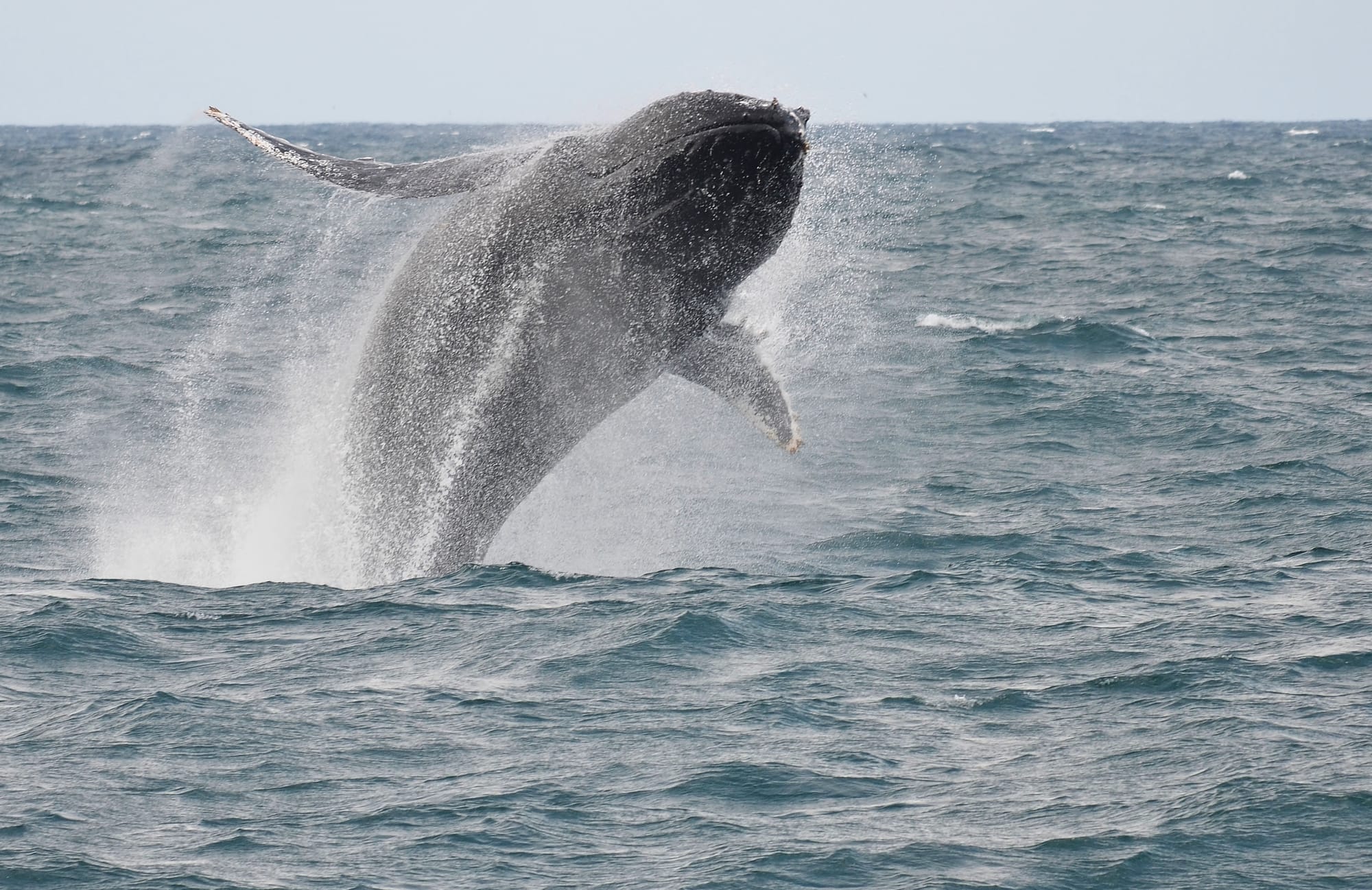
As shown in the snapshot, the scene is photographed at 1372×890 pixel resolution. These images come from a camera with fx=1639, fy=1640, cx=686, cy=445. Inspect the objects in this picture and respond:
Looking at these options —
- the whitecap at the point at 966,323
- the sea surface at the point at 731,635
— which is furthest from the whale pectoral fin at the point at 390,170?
the whitecap at the point at 966,323

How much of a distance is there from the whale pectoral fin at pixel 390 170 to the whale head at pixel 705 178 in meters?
0.96

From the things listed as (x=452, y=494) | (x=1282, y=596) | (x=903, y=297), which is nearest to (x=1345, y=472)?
(x=1282, y=596)

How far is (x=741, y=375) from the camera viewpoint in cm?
1373

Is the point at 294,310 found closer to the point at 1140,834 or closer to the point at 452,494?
the point at 452,494

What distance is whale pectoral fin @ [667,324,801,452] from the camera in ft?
44.6

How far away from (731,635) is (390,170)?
15.6ft

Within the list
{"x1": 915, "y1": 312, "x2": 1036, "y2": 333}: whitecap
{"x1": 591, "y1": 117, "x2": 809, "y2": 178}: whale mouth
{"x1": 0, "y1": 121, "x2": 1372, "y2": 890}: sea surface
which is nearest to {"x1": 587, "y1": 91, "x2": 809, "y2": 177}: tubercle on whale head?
{"x1": 591, "y1": 117, "x2": 809, "y2": 178}: whale mouth

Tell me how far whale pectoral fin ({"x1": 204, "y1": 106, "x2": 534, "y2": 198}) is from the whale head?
37.9 inches

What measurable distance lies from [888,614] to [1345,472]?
360 inches

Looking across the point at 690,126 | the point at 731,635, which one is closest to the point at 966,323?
the point at 731,635

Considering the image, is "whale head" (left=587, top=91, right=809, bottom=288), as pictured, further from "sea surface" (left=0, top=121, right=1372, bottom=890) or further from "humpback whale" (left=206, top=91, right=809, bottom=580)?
"sea surface" (left=0, top=121, right=1372, bottom=890)

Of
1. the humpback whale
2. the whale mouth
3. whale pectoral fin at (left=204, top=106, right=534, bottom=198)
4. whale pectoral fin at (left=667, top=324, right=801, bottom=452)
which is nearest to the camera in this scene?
the whale mouth

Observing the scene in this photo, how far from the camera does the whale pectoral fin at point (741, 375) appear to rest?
13.6m

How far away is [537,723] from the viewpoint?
38.5 feet
